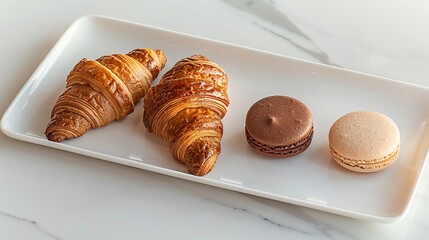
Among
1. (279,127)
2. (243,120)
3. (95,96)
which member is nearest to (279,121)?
(279,127)

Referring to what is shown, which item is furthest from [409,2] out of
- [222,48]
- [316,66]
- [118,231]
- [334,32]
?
[118,231]

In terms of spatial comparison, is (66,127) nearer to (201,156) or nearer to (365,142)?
(201,156)

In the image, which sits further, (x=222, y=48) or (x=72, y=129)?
(x=222, y=48)

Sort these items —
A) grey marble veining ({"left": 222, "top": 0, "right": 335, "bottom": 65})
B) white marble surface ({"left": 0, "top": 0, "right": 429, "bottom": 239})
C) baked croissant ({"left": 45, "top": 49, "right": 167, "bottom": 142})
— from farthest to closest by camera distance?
1. grey marble veining ({"left": 222, "top": 0, "right": 335, "bottom": 65})
2. baked croissant ({"left": 45, "top": 49, "right": 167, "bottom": 142})
3. white marble surface ({"left": 0, "top": 0, "right": 429, "bottom": 239})

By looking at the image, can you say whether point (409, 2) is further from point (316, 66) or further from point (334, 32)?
point (316, 66)

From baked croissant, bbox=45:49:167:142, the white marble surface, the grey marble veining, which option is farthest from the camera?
the grey marble veining

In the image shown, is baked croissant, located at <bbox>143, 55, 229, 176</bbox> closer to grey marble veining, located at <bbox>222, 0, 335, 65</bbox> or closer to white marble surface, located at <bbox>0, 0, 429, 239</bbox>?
white marble surface, located at <bbox>0, 0, 429, 239</bbox>

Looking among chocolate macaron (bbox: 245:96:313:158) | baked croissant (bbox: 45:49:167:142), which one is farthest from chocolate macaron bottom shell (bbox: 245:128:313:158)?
baked croissant (bbox: 45:49:167:142)
